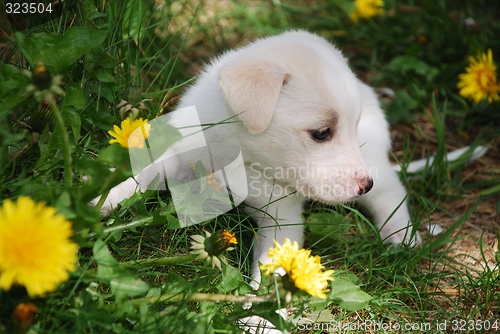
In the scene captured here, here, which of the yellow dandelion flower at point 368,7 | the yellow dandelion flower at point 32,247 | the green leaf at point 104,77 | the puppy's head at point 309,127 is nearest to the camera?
the yellow dandelion flower at point 32,247

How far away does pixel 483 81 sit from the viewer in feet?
12.4

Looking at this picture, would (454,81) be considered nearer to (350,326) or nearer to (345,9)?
(345,9)

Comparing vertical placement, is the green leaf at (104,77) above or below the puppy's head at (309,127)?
above

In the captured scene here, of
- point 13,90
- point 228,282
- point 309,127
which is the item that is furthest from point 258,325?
point 13,90

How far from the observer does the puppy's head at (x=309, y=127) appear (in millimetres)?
2658

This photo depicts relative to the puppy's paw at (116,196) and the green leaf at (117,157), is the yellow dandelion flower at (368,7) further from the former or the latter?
the green leaf at (117,157)

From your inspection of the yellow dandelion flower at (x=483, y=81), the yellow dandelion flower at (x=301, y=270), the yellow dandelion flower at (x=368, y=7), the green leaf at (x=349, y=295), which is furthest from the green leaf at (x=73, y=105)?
the yellow dandelion flower at (x=368, y=7)

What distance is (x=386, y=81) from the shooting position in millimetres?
4547

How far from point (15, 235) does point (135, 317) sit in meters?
0.49

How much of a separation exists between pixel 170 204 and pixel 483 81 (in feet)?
7.54

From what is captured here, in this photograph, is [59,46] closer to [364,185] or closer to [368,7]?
[364,185]

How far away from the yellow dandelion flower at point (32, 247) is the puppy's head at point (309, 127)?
3.24 ft

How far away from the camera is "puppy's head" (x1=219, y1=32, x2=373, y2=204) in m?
2.66

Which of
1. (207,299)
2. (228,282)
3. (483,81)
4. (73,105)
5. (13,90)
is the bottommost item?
(483,81)
